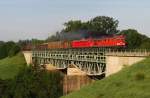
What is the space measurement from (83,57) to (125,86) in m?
41.5

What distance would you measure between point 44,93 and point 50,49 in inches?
1282

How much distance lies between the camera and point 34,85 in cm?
7975

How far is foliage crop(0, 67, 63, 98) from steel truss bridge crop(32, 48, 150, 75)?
499cm

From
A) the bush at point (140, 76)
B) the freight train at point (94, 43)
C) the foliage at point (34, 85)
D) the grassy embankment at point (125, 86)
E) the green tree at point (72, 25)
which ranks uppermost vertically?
the green tree at point (72, 25)

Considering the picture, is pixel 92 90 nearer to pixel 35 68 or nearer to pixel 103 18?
pixel 35 68

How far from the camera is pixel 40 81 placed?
82062mm

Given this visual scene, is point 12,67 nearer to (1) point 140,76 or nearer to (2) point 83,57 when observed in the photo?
(2) point 83,57

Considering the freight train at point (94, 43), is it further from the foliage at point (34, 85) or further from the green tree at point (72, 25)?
the green tree at point (72, 25)

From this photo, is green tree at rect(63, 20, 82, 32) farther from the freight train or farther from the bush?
the bush

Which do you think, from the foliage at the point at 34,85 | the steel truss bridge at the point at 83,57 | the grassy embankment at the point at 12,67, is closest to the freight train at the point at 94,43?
the steel truss bridge at the point at 83,57

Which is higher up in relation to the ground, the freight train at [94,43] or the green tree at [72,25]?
the green tree at [72,25]

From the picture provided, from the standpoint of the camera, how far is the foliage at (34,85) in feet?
250

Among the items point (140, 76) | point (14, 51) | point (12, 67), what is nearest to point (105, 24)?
point (14, 51)

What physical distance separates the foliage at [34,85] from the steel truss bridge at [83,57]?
4995 mm
